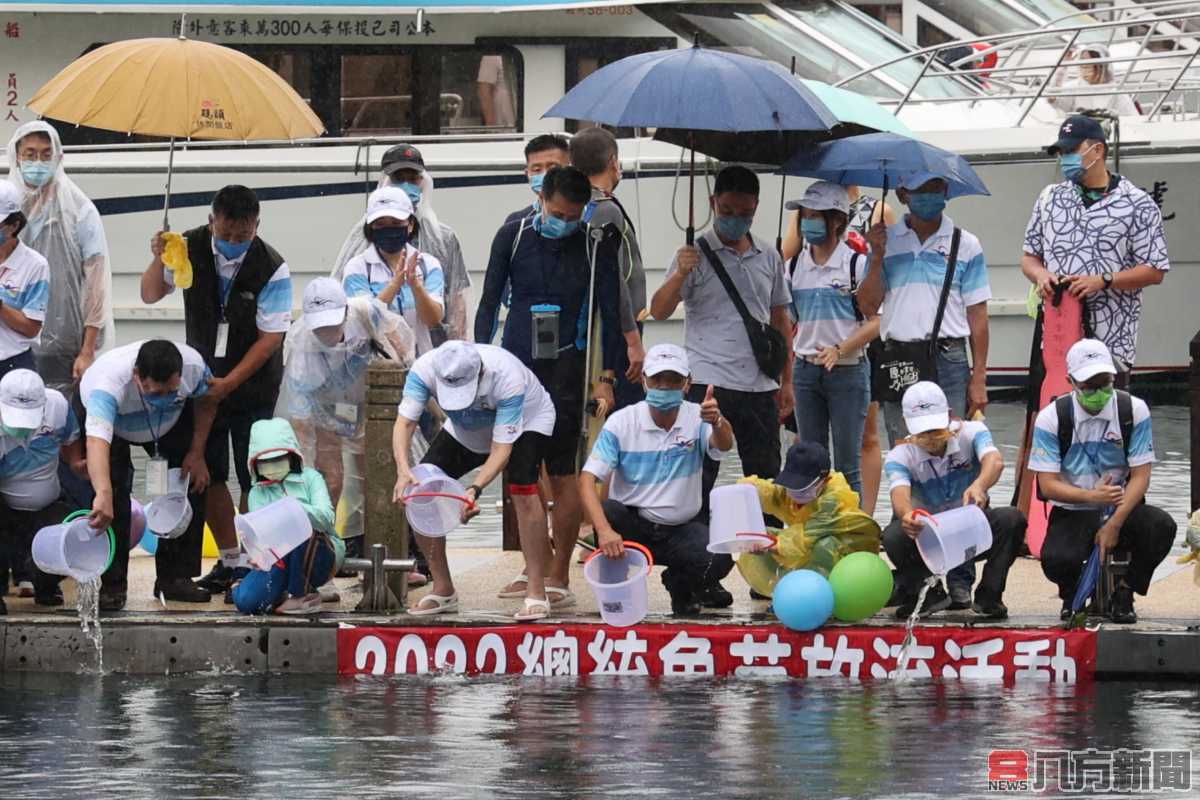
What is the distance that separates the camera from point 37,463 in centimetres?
1052

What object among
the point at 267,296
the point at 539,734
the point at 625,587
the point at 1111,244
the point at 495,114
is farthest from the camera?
the point at 495,114

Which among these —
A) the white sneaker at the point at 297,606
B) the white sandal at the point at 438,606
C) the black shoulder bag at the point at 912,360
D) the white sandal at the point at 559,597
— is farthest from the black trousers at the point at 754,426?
the white sneaker at the point at 297,606

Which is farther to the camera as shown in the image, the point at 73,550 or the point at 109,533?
the point at 109,533

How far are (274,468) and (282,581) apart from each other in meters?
0.49

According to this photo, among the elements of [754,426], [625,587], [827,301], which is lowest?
[625,587]

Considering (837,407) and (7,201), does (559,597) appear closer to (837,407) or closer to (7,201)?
(837,407)

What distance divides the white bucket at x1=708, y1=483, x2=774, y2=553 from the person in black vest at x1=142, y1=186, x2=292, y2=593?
219cm

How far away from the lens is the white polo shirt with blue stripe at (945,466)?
10250 mm

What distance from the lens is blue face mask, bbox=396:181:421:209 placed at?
1195cm

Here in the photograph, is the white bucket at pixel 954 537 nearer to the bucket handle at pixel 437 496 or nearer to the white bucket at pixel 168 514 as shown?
the bucket handle at pixel 437 496

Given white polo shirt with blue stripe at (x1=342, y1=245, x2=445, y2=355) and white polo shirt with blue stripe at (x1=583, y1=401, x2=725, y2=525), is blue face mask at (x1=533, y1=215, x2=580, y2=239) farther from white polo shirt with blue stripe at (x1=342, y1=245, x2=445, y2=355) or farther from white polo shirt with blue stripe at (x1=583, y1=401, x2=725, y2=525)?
white polo shirt with blue stripe at (x1=342, y1=245, x2=445, y2=355)

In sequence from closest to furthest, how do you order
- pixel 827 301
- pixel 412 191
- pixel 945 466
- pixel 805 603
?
pixel 805 603, pixel 945 466, pixel 827 301, pixel 412 191

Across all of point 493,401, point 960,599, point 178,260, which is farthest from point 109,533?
point 960,599

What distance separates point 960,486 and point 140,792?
401cm
